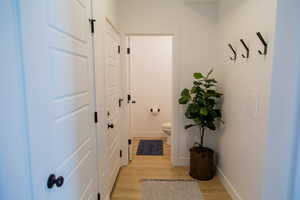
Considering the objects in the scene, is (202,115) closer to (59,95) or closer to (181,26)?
(181,26)

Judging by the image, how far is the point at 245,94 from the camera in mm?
1982

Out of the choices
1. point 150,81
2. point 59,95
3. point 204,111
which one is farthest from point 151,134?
point 59,95

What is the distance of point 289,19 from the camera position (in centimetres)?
113

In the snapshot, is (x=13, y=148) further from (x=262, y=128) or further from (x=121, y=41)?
(x=121, y=41)

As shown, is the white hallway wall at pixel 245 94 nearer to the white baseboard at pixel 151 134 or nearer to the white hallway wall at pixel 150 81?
the white hallway wall at pixel 150 81

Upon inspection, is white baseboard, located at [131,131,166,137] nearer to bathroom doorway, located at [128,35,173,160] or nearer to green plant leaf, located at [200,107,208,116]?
bathroom doorway, located at [128,35,173,160]

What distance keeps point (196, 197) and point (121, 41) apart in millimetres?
2341

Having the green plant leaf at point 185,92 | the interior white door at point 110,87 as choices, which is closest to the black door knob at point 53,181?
the interior white door at point 110,87

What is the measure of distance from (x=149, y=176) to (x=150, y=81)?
2246 millimetres

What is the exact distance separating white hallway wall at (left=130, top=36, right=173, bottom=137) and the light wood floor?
108 centimetres

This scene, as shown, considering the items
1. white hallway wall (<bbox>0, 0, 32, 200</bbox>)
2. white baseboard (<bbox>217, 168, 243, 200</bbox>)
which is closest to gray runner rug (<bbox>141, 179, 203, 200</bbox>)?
white baseboard (<bbox>217, 168, 243, 200</bbox>)

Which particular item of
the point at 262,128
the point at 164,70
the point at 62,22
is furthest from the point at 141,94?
the point at 62,22

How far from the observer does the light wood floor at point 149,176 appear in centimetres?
233

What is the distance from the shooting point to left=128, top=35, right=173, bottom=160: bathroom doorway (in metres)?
4.29
